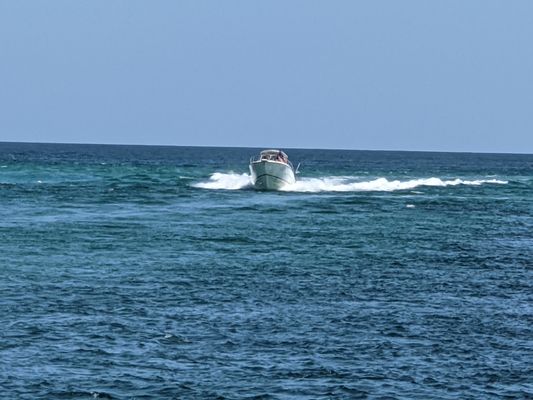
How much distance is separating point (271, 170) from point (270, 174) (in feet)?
1.56

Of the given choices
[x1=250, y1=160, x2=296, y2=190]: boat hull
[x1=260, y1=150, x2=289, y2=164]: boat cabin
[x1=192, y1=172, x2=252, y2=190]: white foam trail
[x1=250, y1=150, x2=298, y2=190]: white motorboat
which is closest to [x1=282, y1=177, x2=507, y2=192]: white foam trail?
[x1=250, y1=160, x2=296, y2=190]: boat hull

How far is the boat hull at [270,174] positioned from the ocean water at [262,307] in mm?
18237

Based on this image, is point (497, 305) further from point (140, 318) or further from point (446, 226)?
point (446, 226)

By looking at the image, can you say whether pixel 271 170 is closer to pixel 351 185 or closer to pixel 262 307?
pixel 351 185

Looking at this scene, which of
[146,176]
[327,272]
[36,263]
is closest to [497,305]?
[327,272]

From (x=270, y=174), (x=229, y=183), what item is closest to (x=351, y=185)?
(x=229, y=183)

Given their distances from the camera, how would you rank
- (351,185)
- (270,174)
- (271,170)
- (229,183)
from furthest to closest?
1. (351,185)
2. (229,183)
3. (270,174)
4. (271,170)

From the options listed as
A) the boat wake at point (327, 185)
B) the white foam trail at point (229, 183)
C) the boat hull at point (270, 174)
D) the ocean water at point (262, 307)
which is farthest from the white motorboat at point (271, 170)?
the ocean water at point (262, 307)

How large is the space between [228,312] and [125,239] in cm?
1798

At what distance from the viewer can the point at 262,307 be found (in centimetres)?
2823

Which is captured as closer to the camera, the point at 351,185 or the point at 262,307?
the point at 262,307

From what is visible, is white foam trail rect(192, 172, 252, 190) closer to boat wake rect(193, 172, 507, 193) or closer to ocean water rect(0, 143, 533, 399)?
boat wake rect(193, 172, 507, 193)

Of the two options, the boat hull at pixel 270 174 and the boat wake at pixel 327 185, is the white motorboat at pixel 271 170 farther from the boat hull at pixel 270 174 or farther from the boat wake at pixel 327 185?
the boat wake at pixel 327 185

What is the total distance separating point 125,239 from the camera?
44625 mm
